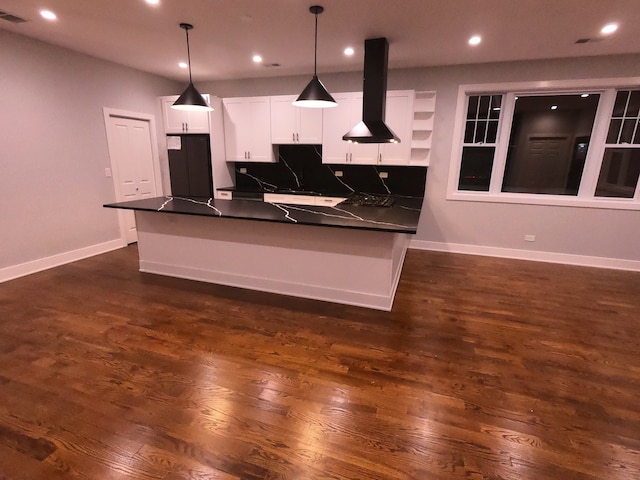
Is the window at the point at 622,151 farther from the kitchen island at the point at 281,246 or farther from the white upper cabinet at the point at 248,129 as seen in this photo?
the white upper cabinet at the point at 248,129

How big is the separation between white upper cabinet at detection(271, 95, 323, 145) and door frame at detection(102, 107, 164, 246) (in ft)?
6.43

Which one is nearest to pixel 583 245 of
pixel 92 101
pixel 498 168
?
pixel 498 168

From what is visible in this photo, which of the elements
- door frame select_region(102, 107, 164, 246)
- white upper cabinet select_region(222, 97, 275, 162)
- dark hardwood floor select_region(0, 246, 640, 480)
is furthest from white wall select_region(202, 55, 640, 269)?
door frame select_region(102, 107, 164, 246)

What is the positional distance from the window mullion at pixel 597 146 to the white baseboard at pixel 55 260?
21.9 ft

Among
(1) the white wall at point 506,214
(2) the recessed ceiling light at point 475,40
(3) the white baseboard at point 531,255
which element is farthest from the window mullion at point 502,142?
(2) the recessed ceiling light at point 475,40

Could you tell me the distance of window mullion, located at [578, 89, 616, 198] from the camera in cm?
404

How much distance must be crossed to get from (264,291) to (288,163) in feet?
8.78

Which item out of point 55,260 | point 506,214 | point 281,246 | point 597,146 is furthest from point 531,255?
point 55,260

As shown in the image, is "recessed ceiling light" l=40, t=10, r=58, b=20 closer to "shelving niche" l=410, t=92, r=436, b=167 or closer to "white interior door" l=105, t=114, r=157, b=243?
"white interior door" l=105, t=114, r=157, b=243

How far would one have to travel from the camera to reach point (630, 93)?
3996 millimetres

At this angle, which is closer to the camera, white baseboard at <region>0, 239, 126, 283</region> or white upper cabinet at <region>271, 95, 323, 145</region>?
white baseboard at <region>0, 239, 126, 283</region>

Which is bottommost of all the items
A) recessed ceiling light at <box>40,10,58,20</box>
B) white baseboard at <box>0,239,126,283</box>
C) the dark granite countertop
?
white baseboard at <box>0,239,126,283</box>

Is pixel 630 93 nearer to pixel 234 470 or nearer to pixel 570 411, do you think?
pixel 570 411

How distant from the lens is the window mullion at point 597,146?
13.2 feet
